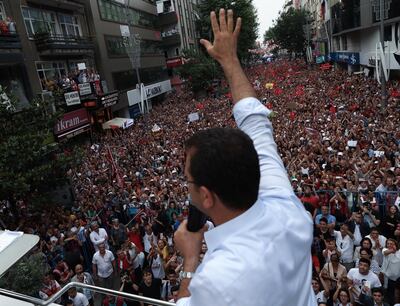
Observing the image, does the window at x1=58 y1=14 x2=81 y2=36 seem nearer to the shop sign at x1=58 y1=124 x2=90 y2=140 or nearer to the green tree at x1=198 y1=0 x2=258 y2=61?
the shop sign at x1=58 y1=124 x2=90 y2=140

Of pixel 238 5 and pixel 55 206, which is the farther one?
pixel 238 5

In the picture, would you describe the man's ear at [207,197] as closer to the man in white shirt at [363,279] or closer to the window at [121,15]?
the man in white shirt at [363,279]

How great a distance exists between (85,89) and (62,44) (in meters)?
3.03

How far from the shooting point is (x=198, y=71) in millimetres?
43219

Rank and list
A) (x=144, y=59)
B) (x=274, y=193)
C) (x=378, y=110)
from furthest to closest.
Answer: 1. (x=144, y=59)
2. (x=378, y=110)
3. (x=274, y=193)

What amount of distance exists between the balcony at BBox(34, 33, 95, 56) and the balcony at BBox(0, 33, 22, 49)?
2.39m

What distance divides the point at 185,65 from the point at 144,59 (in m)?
5.70

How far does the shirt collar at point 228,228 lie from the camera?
1287 mm

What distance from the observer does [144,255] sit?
895 centimetres

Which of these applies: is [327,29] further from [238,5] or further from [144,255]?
[144,255]

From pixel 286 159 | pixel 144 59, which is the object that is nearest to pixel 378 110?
pixel 286 159

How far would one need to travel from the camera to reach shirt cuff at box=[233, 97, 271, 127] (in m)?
1.79

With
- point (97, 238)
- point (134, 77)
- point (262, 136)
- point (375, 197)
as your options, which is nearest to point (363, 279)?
point (375, 197)

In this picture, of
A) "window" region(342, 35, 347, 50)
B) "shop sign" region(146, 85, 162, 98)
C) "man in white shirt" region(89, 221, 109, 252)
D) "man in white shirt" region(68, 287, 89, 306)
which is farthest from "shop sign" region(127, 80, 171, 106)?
"man in white shirt" region(68, 287, 89, 306)
